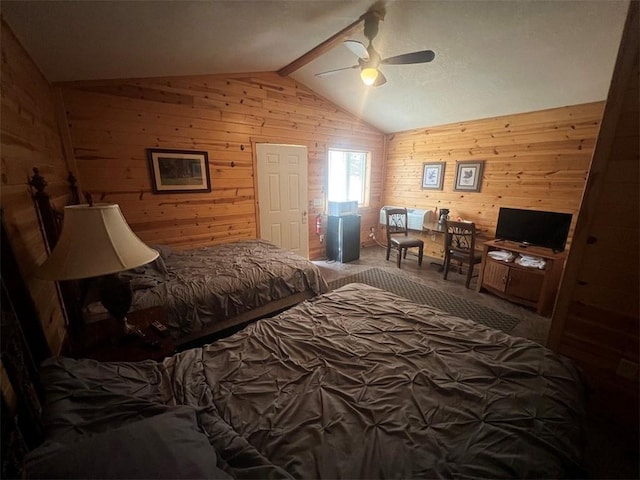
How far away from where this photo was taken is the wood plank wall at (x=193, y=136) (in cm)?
282

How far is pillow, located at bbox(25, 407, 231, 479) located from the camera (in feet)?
1.94

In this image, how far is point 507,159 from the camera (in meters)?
3.77

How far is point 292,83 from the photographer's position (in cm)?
405

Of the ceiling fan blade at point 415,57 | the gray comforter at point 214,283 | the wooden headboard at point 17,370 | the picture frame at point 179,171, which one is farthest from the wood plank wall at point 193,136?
the wooden headboard at point 17,370

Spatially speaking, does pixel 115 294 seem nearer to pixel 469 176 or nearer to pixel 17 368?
pixel 17 368

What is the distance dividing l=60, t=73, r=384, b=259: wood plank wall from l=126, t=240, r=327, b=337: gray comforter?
683 mm

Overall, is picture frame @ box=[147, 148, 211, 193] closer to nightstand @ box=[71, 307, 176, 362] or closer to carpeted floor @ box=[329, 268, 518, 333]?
nightstand @ box=[71, 307, 176, 362]

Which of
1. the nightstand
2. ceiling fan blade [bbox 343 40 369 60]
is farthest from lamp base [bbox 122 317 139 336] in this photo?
ceiling fan blade [bbox 343 40 369 60]

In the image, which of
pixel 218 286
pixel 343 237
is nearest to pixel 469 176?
pixel 343 237

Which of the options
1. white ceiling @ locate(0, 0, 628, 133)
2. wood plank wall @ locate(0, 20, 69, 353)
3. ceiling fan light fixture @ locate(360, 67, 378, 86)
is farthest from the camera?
ceiling fan light fixture @ locate(360, 67, 378, 86)

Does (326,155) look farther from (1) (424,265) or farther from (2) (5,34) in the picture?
(2) (5,34)

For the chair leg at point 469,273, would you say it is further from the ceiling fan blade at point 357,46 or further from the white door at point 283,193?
the ceiling fan blade at point 357,46

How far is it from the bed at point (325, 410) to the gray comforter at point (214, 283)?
0.76 m

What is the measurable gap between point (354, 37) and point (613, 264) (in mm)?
2938
